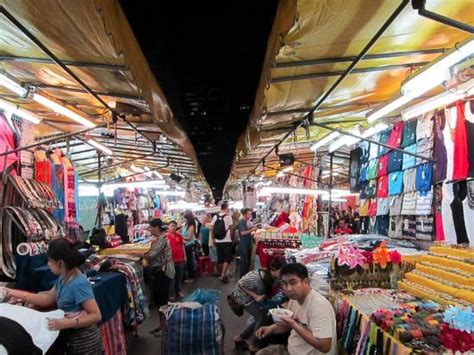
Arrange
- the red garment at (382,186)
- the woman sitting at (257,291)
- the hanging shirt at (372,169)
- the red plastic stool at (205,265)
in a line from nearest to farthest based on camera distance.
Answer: the woman sitting at (257,291) < the red garment at (382,186) < the hanging shirt at (372,169) < the red plastic stool at (205,265)

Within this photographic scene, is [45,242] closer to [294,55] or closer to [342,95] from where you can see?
[294,55]

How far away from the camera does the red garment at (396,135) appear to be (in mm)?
6098

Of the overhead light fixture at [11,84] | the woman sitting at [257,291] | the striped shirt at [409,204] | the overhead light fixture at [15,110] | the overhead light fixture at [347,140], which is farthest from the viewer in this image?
the overhead light fixture at [347,140]

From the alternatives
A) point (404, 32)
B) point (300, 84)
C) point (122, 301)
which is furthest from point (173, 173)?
point (404, 32)

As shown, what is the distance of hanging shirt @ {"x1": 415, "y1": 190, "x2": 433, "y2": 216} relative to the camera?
5.31m

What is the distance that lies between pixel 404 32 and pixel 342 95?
188 cm

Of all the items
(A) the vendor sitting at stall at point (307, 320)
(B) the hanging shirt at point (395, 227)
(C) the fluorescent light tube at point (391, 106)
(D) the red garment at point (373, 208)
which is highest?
(C) the fluorescent light tube at point (391, 106)

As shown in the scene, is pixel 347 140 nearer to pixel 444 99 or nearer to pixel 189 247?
pixel 444 99

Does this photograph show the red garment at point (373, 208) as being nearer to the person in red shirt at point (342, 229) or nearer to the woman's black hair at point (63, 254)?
the person in red shirt at point (342, 229)

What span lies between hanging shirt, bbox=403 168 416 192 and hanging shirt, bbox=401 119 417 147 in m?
0.37

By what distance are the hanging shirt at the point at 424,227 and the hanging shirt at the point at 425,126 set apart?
1.02 metres

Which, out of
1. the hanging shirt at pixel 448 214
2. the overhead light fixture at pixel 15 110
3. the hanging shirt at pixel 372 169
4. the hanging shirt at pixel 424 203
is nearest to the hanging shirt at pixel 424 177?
the hanging shirt at pixel 424 203

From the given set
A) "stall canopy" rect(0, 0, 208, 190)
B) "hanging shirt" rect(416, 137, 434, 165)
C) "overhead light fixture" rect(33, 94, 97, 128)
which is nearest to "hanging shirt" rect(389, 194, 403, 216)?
"hanging shirt" rect(416, 137, 434, 165)

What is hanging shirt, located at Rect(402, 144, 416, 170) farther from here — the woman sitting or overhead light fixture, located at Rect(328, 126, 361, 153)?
the woman sitting
